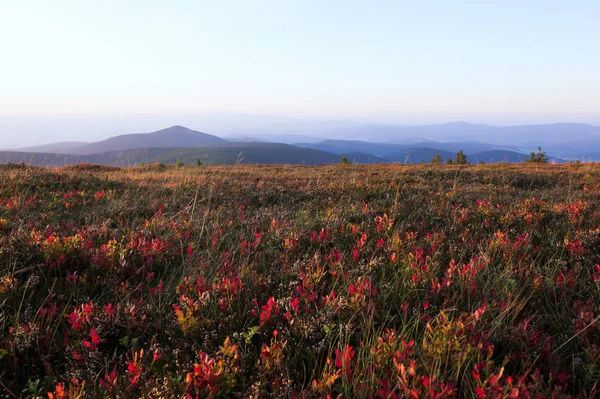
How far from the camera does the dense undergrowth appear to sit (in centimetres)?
206

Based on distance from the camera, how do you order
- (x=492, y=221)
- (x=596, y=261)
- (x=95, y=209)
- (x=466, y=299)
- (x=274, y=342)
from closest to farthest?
(x=274, y=342), (x=466, y=299), (x=596, y=261), (x=492, y=221), (x=95, y=209)

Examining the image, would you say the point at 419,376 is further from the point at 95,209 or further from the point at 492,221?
the point at 95,209

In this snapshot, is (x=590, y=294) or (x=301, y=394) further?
(x=590, y=294)

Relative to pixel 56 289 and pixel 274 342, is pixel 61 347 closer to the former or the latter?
pixel 56 289

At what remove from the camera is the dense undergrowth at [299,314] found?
2.06 metres

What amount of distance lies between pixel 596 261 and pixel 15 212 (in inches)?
377

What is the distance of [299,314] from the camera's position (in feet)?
9.05

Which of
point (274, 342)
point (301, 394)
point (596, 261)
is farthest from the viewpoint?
point (596, 261)

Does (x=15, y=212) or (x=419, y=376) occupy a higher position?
(x=15, y=212)

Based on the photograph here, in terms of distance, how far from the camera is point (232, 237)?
510 cm

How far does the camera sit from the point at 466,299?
3.17 m

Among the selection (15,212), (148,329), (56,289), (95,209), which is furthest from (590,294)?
(15,212)

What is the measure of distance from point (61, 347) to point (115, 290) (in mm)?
776

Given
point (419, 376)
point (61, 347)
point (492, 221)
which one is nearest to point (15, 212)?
point (61, 347)
